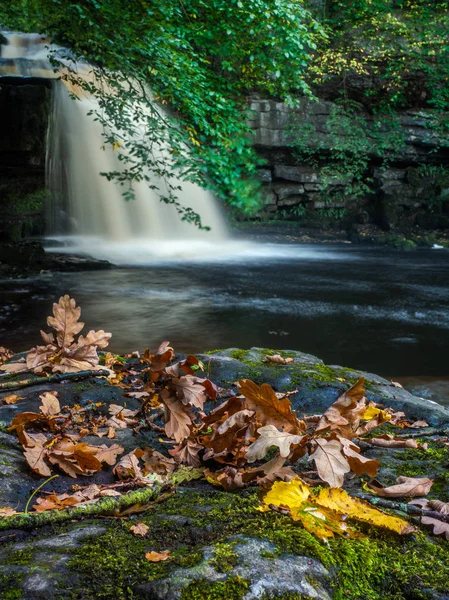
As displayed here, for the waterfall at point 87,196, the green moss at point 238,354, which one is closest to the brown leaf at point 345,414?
the green moss at point 238,354

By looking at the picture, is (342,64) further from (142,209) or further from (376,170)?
(142,209)

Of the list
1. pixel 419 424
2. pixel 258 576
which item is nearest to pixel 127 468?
pixel 258 576

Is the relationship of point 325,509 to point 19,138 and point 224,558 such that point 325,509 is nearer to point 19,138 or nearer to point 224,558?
point 224,558

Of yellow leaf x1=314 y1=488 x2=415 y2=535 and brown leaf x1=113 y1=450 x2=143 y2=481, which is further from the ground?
yellow leaf x1=314 y1=488 x2=415 y2=535

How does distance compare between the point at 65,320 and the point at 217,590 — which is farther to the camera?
the point at 65,320

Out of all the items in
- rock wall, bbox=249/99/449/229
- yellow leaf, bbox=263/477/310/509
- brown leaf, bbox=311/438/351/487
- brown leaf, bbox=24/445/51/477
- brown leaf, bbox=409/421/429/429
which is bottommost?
brown leaf, bbox=409/421/429/429

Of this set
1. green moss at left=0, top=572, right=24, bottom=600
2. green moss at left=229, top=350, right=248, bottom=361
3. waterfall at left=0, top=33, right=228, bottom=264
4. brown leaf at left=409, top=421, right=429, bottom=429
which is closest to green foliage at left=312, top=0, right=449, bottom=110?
waterfall at left=0, top=33, right=228, bottom=264

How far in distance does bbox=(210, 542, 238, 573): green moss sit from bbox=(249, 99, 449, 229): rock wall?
61.4ft

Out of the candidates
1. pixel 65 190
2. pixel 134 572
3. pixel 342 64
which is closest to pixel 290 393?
pixel 134 572

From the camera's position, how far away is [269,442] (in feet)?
4.19

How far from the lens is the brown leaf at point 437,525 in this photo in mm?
1140

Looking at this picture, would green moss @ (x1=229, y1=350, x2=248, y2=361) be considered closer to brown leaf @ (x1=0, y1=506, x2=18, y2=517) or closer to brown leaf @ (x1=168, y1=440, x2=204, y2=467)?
brown leaf @ (x1=168, y1=440, x2=204, y2=467)

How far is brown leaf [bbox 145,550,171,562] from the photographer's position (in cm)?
94

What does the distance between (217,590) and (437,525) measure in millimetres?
579
